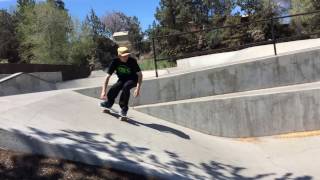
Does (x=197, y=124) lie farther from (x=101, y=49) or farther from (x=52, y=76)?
(x=101, y=49)

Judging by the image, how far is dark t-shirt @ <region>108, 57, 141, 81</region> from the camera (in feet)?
31.1

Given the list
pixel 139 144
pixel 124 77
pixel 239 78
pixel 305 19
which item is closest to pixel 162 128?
pixel 124 77

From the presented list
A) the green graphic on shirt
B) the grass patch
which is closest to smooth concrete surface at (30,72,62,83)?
the grass patch

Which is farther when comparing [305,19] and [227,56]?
[305,19]

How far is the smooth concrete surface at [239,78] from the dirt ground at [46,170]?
5.79m

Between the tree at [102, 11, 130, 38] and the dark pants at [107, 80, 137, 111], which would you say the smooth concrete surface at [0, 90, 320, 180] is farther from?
the tree at [102, 11, 130, 38]

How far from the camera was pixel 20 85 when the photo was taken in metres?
16.1

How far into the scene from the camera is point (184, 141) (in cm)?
951

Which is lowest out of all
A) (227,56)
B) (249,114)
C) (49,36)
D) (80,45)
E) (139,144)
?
(249,114)

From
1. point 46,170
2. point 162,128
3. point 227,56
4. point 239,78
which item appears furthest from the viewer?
point 227,56

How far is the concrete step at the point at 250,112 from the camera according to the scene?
11.1 metres

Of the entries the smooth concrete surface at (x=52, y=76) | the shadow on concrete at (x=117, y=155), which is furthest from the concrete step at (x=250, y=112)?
the smooth concrete surface at (x=52, y=76)

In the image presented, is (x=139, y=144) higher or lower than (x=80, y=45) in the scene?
lower

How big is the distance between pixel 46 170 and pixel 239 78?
6.92 meters
